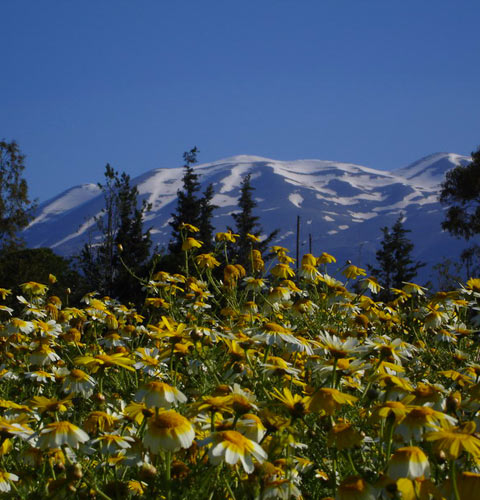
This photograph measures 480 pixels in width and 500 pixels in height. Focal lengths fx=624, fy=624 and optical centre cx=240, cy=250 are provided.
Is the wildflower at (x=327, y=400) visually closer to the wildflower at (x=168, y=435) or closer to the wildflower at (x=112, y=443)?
the wildflower at (x=168, y=435)

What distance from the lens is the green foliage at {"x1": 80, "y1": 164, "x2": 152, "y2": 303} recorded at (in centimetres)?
2327

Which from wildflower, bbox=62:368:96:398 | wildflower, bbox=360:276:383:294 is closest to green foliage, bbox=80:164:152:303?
wildflower, bbox=360:276:383:294

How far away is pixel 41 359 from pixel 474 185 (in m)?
26.6

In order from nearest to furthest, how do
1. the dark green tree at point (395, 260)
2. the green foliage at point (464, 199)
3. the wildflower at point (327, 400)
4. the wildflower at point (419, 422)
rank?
the wildflower at point (419, 422) < the wildflower at point (327, 400) < the green foliage at point (464, 199) < the dark green tree at point (395, 260)

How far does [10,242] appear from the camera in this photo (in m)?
33.2

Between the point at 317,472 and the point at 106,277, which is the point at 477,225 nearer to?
the point at 106,277

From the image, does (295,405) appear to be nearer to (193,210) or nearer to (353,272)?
(353,272)

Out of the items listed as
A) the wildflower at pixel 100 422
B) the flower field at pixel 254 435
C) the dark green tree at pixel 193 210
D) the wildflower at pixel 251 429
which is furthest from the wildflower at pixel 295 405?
the dark green tree at pixel 193 210

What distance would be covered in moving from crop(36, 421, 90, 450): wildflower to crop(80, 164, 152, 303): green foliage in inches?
811

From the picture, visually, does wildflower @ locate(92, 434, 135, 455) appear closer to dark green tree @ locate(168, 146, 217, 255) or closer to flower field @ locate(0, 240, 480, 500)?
flower field @ locate(0, 240, 480, 500)

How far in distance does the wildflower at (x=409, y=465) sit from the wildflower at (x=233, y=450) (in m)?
0.35

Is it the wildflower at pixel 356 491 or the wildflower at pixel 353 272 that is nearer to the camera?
the wildflower at pixel 356 491

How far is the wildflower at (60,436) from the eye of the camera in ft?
6.15

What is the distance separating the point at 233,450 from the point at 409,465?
46 cm
